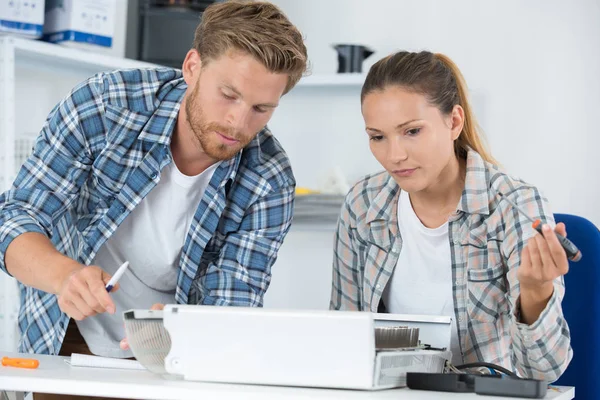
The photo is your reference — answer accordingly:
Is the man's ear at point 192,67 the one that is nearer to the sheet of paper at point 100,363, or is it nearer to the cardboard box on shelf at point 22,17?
the sheet of paper at point 100,363

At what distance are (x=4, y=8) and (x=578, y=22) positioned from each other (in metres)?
1.82

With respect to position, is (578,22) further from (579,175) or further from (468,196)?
(468,196)

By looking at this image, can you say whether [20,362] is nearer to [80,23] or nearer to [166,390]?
[166,390]

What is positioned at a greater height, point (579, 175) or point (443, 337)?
point (579, 175)

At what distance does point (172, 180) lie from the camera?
1607 millimetres

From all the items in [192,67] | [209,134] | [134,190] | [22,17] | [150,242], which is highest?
[22,17]

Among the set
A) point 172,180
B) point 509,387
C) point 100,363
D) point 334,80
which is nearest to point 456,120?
point 172,180

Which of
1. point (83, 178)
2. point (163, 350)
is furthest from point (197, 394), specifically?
point (83, 178)

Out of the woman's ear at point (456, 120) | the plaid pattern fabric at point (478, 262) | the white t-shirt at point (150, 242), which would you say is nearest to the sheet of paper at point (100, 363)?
the white t-shirt at point (150, 242)

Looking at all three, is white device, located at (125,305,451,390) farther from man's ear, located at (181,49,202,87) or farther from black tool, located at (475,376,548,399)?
man's ear, located at (181,49,202,87)

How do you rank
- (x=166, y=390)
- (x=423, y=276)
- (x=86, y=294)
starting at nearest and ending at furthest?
1. (x=166, y=390)
2. (x=86, y=294)
3. (x=423, y=276)

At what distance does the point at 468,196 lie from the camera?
1.51 meters

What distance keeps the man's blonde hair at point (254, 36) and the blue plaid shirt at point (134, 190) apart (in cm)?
16

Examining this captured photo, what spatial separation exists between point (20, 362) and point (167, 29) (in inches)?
75.2
